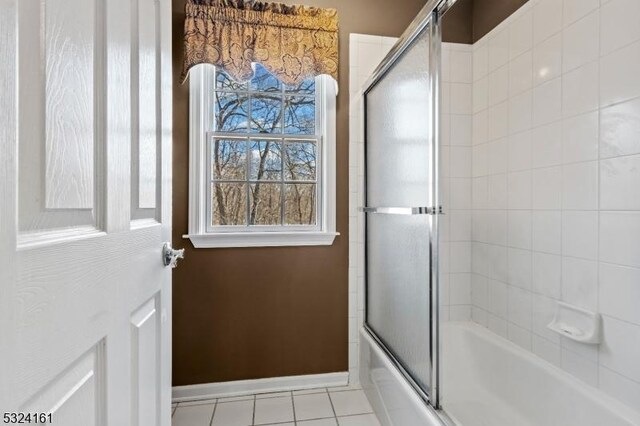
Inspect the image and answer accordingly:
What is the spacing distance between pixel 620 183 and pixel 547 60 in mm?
751

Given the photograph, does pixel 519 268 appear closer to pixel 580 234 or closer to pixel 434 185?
pixel 580 234

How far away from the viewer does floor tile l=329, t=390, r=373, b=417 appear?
5.91 feet

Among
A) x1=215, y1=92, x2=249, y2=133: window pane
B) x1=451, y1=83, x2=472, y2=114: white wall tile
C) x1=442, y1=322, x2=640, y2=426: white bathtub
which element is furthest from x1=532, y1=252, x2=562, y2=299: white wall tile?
x1=215, y1=92, x2=249, y2=133: window pane

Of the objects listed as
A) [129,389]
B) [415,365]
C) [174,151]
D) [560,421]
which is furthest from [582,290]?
[174,151]

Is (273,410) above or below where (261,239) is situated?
below

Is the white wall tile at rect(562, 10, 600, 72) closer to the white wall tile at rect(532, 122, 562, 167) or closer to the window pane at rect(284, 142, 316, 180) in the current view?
the white wall tile at rect(532, 122, 562, 167)

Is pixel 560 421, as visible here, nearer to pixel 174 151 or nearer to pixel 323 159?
pixel 323 159

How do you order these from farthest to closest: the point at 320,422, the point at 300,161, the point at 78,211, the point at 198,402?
the point at 300,161, the point at 198,402, the point at 320,422, the point at 78,211

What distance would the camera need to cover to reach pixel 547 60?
1647 mm

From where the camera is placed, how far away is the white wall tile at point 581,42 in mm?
1398

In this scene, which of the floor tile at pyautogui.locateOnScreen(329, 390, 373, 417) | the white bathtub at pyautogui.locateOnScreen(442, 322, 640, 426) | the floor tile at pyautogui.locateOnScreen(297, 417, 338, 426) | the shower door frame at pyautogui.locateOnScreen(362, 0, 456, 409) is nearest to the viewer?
the shower door frame at pyautogui.locateOnScreen(362, 0, 456, 409)

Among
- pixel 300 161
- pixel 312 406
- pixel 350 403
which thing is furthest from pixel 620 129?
pixel 312 406

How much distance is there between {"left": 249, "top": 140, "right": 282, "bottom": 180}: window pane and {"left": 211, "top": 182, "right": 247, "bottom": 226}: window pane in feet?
0.39

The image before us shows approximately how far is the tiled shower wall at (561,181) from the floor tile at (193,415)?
1.78 meters
